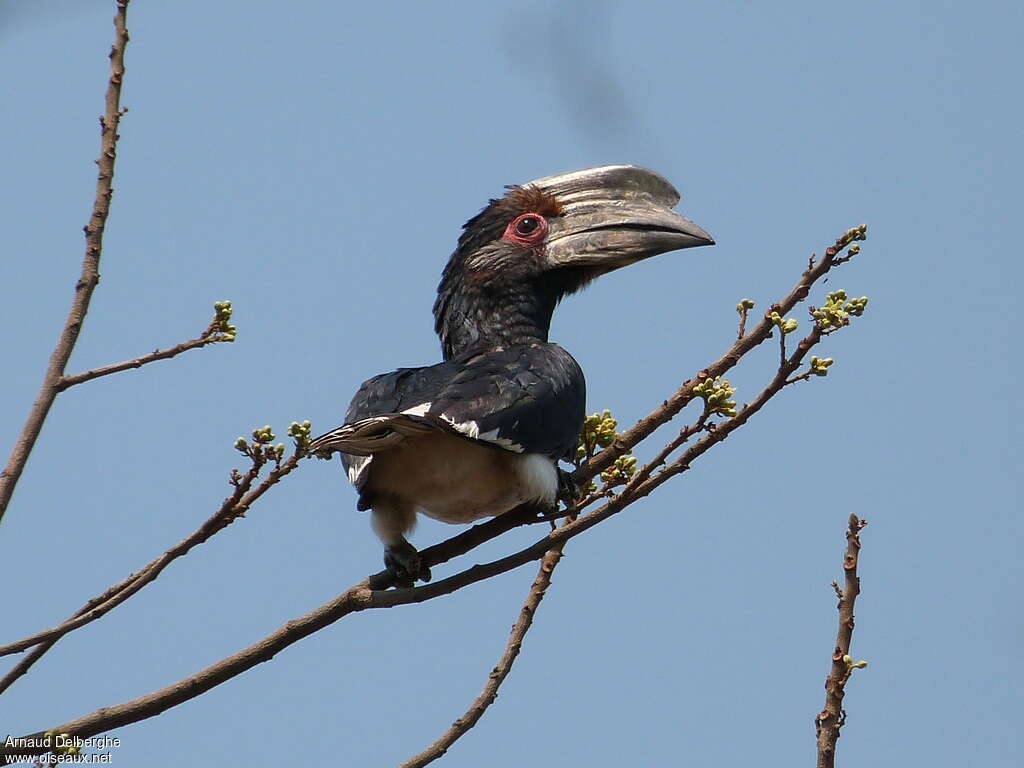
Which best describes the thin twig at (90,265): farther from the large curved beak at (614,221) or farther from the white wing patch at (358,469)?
the large curved beak at (614,221)

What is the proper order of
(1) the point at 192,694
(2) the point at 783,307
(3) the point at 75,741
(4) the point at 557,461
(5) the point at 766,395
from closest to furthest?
(3) the point at 75,741, (1) the point at 192,694, (5) the point at 766,395, (2) the point at 783,307, (4) the point at 557,461

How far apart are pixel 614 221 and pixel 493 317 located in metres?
0.67

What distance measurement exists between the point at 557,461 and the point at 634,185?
5.63ft

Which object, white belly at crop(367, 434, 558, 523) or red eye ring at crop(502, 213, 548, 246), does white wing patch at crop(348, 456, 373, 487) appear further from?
red eye ring at crop(502, 213, 548, 246)

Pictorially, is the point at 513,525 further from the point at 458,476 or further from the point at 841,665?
the point at 841,665

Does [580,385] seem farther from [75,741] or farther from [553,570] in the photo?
[75,741]

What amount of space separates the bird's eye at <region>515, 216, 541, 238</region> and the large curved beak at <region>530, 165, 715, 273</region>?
0.07m

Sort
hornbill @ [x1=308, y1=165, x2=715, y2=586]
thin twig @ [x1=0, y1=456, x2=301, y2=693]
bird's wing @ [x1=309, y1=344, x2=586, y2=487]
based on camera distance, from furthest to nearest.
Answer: hornbill @ [x1=308, y1=165, x2=715, y2=586] < bird's wing @ [x1=309, y1=344, x2=586, y2=487] < thin twig @ [x1=0, y1=456, x2=301, y2=693]

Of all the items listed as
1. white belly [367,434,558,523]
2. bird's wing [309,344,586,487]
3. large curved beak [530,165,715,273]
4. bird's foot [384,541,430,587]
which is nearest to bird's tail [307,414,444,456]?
bird's wing [309,344,586,487]

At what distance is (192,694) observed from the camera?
3.51 m

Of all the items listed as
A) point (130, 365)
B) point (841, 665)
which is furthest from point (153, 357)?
point (841, 665)

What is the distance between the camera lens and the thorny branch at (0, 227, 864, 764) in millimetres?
3467

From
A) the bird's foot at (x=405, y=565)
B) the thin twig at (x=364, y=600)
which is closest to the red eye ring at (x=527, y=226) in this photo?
the bird's foot at (x=405, y=565)

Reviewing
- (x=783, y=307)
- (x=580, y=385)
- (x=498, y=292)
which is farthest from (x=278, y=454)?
(x=498, y=292)
